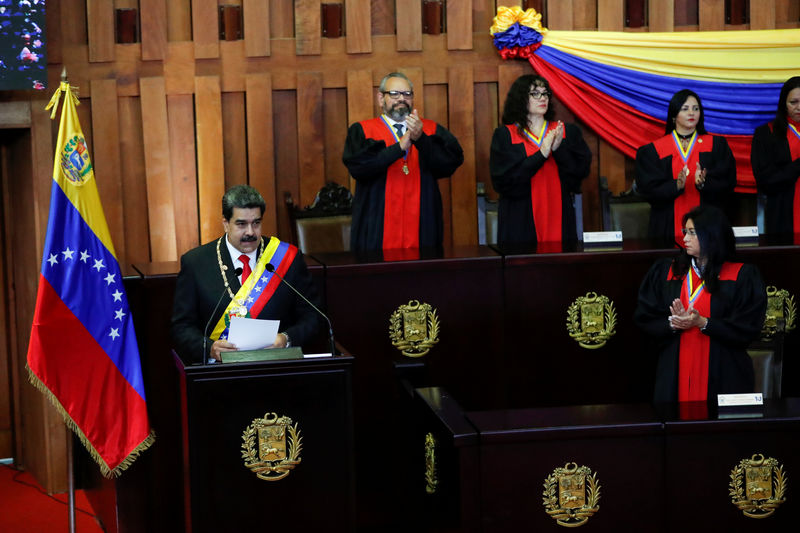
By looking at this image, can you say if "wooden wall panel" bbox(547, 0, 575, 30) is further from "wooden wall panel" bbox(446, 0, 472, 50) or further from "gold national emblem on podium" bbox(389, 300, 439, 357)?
"gold national emblem on podium" bbox(389, 300, 439, 357)

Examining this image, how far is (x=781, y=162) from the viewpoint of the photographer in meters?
5.92

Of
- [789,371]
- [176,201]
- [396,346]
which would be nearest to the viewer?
[396,346]

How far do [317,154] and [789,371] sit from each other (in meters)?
2.86

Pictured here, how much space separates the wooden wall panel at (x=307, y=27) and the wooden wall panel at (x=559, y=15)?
53.1 inches

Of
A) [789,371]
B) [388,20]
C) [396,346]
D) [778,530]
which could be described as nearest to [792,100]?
[789,371]

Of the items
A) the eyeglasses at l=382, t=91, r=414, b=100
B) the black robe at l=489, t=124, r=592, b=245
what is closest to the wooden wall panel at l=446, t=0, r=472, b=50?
the black robe at l=489, t=124, r=592, b=245

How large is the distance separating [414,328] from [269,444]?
1.14m

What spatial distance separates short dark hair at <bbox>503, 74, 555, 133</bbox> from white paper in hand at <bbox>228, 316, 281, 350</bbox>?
2.47 meters

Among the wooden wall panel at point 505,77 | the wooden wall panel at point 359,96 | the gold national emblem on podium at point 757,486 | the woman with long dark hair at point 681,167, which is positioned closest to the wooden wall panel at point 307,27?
the wooden wall panel at point 359,96

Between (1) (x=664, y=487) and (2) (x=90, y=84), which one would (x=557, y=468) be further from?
(2) (x=90, y=84)

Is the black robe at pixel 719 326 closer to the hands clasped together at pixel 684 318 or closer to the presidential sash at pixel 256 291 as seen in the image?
the hands clasped together at pixel 684 318

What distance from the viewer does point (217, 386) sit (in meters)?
3.51

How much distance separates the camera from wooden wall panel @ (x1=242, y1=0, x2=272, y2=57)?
6.36 meters

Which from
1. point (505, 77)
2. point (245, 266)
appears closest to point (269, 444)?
point (245, 266)
